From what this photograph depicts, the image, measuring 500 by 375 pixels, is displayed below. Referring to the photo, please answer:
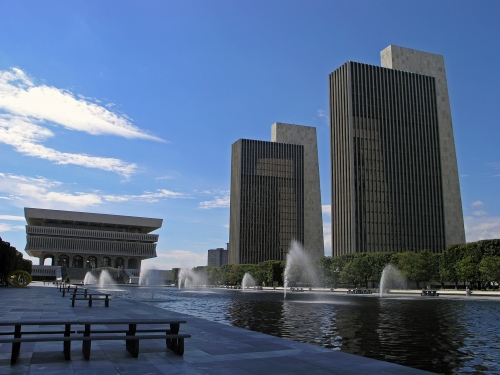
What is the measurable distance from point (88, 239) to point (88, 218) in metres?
8.46

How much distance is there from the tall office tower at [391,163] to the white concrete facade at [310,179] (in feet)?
166

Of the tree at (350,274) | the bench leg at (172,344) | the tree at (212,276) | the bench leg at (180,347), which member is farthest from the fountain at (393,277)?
the bench leg at (180,347)

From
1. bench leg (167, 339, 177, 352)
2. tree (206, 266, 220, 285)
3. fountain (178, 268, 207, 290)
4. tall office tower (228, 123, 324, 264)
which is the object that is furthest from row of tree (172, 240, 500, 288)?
bench leg (167, 339, 177, 352)

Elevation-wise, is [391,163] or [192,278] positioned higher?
[391,163]

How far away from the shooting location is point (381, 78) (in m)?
125

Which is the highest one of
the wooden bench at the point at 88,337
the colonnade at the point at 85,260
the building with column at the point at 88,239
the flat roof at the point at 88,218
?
the flat roof at the point at 88,218

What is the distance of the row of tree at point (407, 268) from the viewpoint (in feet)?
208

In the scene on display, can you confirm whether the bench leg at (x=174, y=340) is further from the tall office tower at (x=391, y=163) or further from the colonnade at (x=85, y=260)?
the colonnade at (x=85, y=260)

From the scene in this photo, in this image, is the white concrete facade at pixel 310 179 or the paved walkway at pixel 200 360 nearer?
the paved walkway at pixel 200 360

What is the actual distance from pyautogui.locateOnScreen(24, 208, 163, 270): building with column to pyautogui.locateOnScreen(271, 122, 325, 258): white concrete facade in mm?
57965

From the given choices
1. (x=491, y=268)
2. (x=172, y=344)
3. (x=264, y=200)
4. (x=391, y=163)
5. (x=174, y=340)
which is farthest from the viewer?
(x=264, y=200)

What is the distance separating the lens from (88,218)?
165 m

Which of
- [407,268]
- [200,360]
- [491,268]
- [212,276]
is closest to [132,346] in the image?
[200,360]

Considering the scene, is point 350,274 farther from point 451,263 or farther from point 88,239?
point 88,239
